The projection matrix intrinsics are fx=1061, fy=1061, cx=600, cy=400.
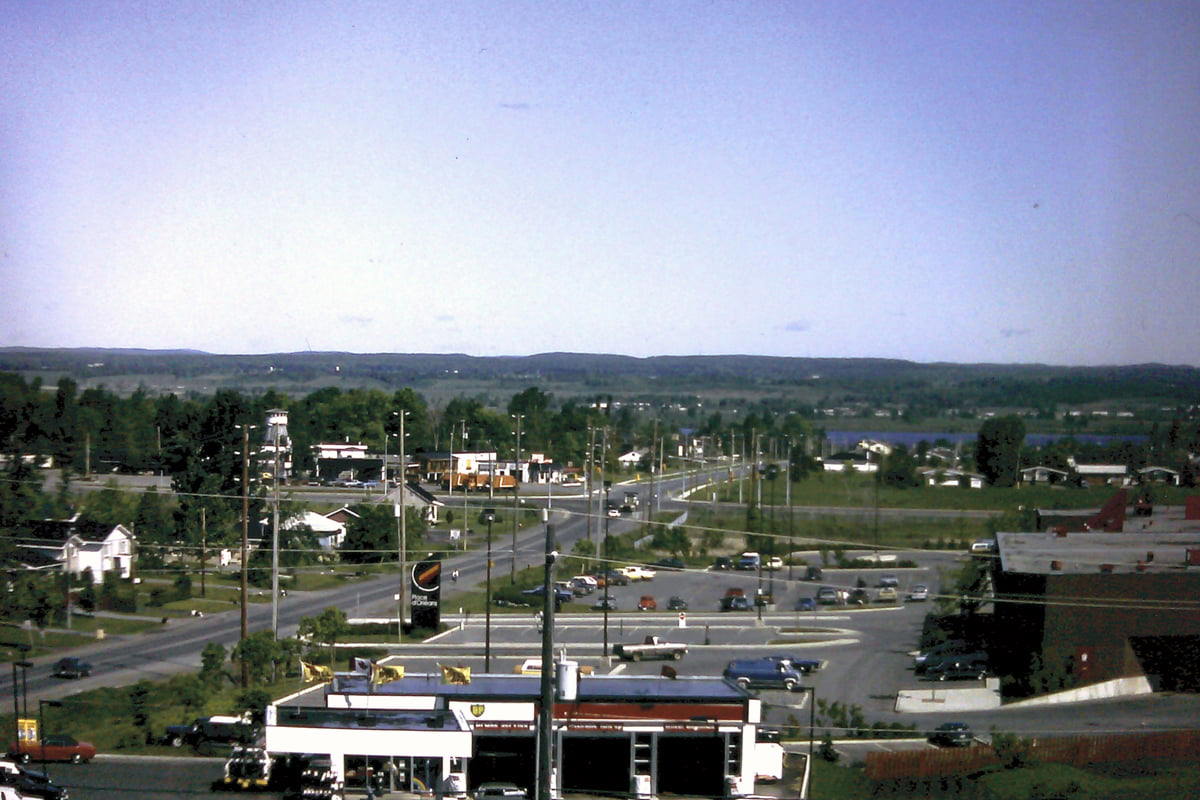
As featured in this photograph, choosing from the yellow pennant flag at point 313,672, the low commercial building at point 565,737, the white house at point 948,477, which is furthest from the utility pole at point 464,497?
the low commercial building at point 565,737

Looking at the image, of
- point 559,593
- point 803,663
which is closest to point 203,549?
point 559,593

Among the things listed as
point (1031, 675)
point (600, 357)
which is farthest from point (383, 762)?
point (600, 357)

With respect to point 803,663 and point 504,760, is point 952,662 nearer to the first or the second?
point 803,663

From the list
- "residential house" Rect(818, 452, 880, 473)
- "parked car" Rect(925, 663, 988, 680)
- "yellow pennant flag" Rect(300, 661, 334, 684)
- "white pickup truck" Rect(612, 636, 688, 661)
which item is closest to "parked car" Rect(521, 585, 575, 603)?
"white pickup truck" Rect(612, 636, 688, 661)

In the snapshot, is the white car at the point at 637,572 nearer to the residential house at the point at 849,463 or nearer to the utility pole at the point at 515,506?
the utility pole at the point at 515,506

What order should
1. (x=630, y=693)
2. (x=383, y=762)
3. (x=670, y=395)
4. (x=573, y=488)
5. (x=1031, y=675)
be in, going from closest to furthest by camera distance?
(x=383, y=762) → (x=630, y=693) → (x=1031, y=675) → (x=670, y=395) → (x=573, y=488)

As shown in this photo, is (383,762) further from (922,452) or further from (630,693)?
(922,452)
